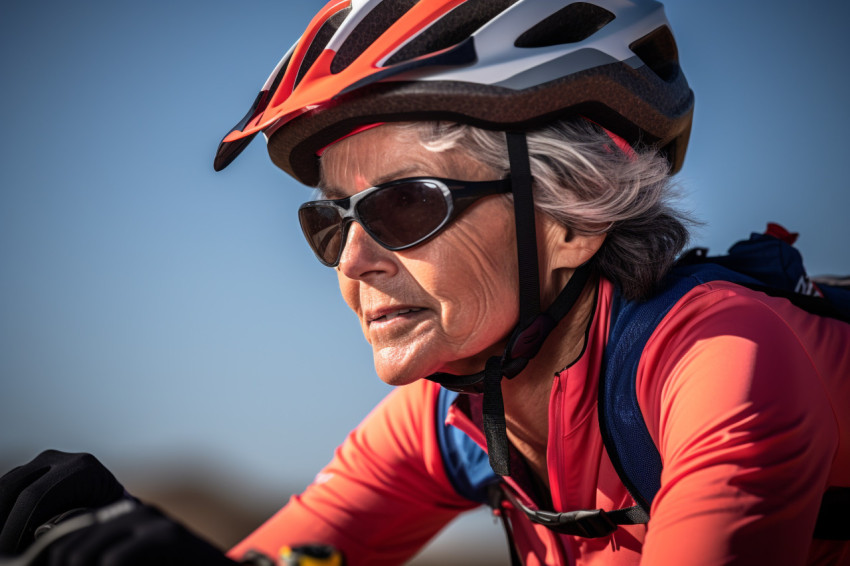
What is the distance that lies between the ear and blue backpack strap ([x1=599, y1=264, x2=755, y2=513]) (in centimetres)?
26

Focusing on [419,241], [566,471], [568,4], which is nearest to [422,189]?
[419,241]

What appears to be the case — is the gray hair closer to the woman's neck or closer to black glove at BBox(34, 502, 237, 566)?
the woman's neck

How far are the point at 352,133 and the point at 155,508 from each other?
5.06 feet

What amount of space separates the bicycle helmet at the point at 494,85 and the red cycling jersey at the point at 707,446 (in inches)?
10.3

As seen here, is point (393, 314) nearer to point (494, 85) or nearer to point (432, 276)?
point (432, 276)

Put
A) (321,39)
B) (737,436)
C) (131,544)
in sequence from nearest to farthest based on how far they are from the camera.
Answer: (131,544)
(737,436)
(321,39)

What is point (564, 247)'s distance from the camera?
2.40 metres

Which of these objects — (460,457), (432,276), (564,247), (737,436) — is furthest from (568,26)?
(460,457)

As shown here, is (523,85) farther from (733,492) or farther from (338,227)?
(733,492)

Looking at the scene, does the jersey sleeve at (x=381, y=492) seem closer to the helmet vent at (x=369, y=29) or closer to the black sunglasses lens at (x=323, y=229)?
the black sunglasses lens at (x=323, y=229)

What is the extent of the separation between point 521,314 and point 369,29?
3.93ft

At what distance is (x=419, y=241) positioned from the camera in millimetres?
2236

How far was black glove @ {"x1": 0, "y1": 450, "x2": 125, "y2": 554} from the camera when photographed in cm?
A: 205

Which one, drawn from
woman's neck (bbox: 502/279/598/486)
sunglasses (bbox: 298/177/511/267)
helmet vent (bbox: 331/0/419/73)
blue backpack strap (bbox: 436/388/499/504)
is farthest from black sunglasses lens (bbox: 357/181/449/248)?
blue backpack strap (bbox: 436/388/499/504)
